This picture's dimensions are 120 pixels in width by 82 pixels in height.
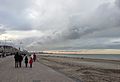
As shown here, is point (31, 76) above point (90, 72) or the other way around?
above

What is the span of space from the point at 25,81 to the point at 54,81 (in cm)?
199

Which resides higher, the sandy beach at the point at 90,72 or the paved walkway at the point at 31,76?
the paved walkway at the point at 31,76

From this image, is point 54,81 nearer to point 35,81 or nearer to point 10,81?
point 35,81

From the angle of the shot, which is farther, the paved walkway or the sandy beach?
the sandy beach

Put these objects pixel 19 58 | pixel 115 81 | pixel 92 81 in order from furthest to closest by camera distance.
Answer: pixel 19 58 → pixel 115 81 → pixel 92 81

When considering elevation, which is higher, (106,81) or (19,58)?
(19,58)

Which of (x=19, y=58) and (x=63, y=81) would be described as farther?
(x=19, y=58)

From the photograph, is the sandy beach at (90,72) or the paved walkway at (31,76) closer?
the paved walkway at (31,76)

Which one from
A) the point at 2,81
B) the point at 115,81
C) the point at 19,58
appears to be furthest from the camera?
the point at 19,58

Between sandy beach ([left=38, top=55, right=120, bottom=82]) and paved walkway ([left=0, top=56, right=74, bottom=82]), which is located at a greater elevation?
paved walkway ([left=0, top=56, right=74, bottom=82])

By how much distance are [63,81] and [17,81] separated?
308cm

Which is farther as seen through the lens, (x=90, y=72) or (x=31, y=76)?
(x=90, y=72)

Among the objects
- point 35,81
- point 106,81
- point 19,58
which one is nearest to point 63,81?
point 35,81

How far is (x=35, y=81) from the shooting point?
16.7 m
